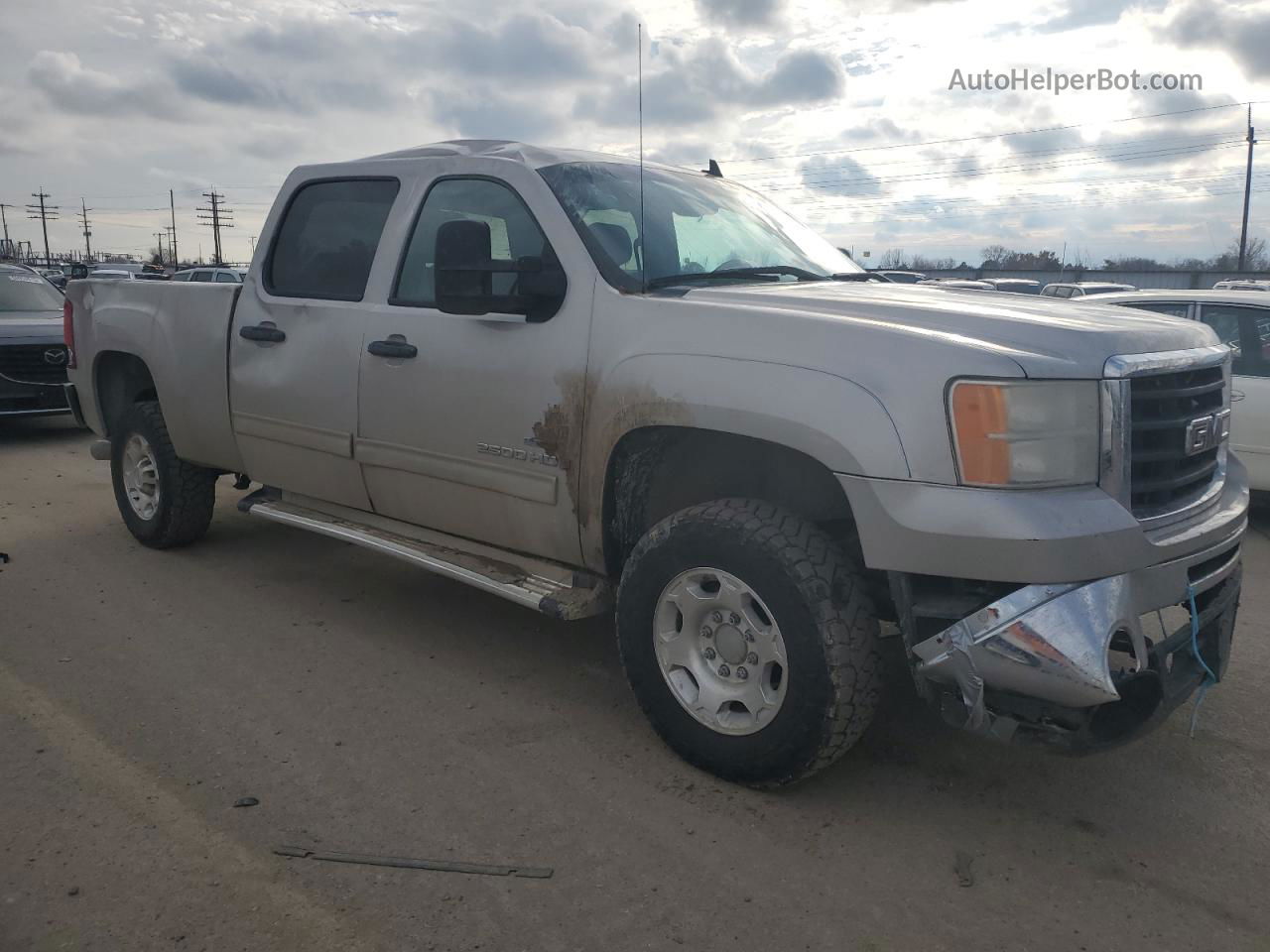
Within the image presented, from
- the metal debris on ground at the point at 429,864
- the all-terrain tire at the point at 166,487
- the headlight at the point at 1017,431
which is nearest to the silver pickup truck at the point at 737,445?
the headlight at the point at 1017,431

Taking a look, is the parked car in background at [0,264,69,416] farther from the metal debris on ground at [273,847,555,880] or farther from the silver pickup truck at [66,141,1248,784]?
the metal debris on ground at [273,847,555,880]

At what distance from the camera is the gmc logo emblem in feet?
9.97

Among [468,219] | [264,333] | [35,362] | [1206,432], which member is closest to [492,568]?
[468,219]

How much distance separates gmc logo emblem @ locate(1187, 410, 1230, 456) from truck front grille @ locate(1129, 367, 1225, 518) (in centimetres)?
2

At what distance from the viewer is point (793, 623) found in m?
2.97

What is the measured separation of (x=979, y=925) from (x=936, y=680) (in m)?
0.61

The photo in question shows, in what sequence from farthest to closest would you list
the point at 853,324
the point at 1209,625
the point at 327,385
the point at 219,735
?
the point at 327,385 → the point at 219,735 → the point at 1209,625 → the point at 853,324

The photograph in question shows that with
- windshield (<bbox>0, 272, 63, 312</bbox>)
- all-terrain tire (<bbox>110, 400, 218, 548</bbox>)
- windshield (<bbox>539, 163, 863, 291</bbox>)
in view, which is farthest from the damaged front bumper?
windshield (<bbox>0, 272, 63, 312</bbox>)

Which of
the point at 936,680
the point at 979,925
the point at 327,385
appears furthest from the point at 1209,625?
the point at 327,385

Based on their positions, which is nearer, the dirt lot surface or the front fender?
the dirt lot surface

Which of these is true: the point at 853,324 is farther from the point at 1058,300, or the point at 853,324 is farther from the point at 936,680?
the point at 1058,300

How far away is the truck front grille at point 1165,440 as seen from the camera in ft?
9.39

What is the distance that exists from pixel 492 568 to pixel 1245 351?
5.62 meters

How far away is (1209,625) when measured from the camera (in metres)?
3.22
